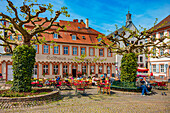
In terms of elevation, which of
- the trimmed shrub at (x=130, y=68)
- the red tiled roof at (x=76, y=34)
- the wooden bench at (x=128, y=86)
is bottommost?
the wooden bench at (x=128, y=86)

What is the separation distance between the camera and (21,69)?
945 centimetres

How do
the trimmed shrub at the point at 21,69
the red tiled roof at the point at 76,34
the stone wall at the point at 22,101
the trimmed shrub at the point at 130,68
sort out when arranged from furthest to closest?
the red tiled roof at the point at 76,34 < the trimmed shrub at the point at 130,68 < the trimmed shrub at the point at 21,69 < the stone wall at the point at 22,101

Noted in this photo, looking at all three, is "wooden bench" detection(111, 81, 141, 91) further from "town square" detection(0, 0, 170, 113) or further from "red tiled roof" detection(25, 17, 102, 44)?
"red tiled roof" detection(25, 17, 102, 44)

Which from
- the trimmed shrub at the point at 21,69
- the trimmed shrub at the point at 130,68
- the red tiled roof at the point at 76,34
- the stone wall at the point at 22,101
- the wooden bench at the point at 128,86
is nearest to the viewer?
the stone wall at the point at 22,101

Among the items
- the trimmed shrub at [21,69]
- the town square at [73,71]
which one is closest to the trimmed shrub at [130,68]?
the town square at [73,71]

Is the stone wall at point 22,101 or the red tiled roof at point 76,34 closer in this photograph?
the stone wall at point 22,101

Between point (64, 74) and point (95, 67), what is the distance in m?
6.23

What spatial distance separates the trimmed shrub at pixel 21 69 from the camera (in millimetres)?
9352

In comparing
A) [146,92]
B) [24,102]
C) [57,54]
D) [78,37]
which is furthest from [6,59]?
[146,92]

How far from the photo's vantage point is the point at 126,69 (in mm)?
13914

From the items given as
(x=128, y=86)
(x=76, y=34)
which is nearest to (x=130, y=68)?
(x=128, y=86)

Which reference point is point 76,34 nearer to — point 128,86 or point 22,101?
point 128,86

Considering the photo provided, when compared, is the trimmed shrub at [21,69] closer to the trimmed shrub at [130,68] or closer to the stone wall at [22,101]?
the stone wall at [22,101]

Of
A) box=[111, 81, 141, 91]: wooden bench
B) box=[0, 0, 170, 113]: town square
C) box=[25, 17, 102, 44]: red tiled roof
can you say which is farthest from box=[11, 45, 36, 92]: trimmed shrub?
box=[25, 17, 102, 44]: red tiled roof
